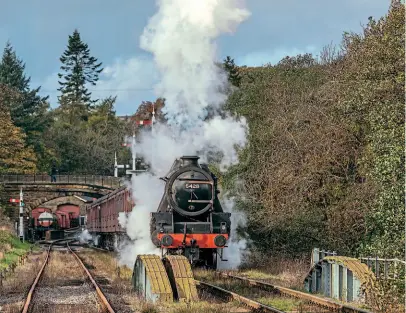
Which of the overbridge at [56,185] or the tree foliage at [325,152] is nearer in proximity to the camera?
the tree foliage at [325,152]

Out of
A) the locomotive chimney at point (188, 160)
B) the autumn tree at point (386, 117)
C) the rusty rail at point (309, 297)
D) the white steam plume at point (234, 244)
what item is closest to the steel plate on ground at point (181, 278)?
the rusty rail at point (309, 297)

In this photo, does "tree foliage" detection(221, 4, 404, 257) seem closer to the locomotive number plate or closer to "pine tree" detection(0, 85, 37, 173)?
the locomotive number plate

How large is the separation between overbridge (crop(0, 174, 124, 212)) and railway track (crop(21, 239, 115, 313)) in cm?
3979

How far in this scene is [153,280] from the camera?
40.6 feet

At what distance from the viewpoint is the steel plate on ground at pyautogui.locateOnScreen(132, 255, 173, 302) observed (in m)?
12.0

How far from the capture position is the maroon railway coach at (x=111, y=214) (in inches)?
877

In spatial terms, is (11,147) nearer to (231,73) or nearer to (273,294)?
(231,73)

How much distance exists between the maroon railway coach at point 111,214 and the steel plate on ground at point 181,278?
23.6 ft

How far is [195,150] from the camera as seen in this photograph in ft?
68.8

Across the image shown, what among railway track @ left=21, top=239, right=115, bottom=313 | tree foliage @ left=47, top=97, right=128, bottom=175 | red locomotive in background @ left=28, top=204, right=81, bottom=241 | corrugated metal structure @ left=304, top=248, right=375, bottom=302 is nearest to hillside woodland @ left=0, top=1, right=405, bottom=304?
corrugated metal structure @ left=304, top=248, right=375, bottom=302

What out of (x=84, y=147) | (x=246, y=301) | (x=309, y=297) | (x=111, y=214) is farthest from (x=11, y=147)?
(x=309, y=297)

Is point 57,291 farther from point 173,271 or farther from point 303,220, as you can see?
point 303,220

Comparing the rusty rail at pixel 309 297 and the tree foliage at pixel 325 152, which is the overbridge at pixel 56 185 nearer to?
the tree foliage at pixel 325 152

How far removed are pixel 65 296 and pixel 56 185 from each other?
4559cm
